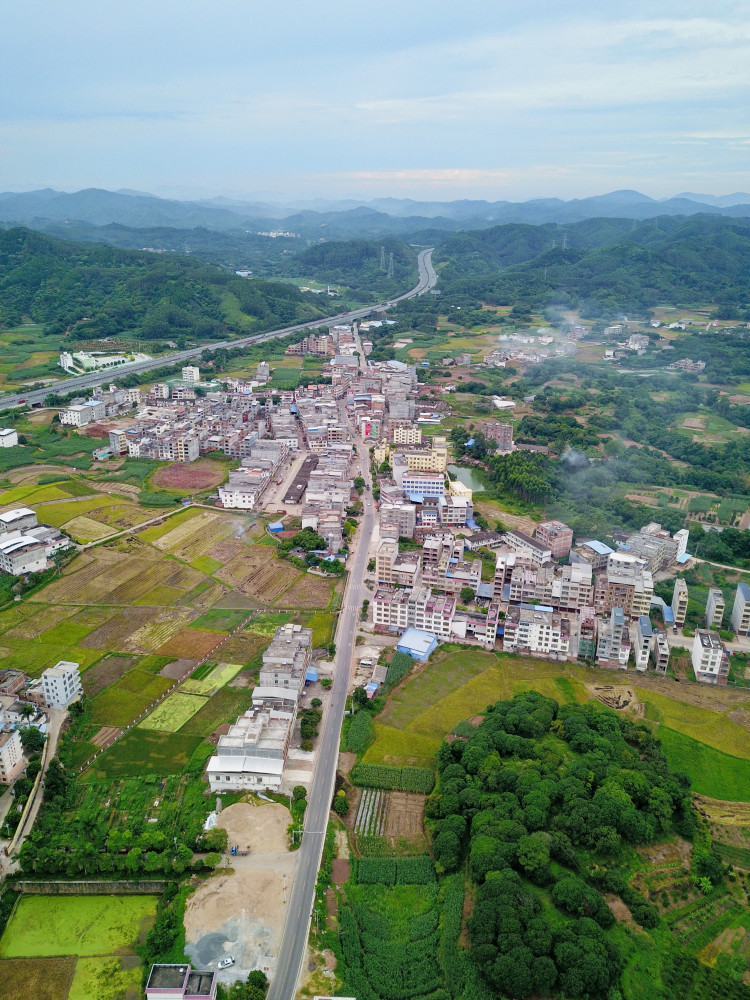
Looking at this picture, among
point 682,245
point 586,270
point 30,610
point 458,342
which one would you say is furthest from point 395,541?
point 682,245

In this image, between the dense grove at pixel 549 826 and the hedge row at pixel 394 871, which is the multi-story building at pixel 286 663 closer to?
the dense grove at pixel 549 826

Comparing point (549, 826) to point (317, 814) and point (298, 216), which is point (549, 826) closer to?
point (317, 814)

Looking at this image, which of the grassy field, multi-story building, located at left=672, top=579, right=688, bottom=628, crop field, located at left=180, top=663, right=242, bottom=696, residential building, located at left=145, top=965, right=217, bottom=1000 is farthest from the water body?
residential building, located at left=145, top=965, right=217, bottom=1000

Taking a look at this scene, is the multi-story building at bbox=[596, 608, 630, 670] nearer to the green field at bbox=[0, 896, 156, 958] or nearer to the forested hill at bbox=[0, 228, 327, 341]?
the green field at bbox=[0, 896, 156, 958]

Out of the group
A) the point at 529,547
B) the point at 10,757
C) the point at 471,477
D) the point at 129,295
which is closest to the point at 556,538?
the point at 529,547

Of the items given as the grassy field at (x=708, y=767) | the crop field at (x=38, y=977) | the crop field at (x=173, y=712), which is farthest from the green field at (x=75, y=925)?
the grassy field at (x=708, y=767)

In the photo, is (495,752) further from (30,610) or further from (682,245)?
(682,245)

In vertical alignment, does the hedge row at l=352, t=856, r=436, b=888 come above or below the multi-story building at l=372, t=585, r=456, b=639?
below
